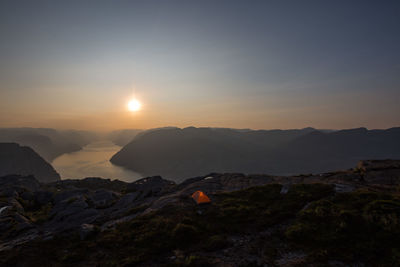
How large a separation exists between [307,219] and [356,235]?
3283 millimetres

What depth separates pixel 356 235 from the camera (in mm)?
12109

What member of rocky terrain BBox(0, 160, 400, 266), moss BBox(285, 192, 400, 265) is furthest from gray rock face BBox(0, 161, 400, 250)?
moss BBox(285, 192, 400, 265)

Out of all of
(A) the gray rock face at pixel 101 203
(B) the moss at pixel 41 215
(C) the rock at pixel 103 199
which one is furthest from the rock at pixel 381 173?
(B) the moss at pixel 41 215

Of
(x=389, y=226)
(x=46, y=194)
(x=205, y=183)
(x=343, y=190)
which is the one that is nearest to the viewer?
(x=389, y=226)

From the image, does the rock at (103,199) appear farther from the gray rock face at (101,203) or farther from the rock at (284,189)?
the rock at (284,189)

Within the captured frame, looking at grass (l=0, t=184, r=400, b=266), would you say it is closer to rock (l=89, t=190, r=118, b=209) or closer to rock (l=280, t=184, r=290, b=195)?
rock (l=280, t=184, r=290, b=195)

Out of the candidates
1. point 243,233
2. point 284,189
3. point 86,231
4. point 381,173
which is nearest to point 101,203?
point 86,231

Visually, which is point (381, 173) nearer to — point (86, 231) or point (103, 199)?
point (86, 231)

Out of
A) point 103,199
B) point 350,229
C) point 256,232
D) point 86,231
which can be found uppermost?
point 350,229

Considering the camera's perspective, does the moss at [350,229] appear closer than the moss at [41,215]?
Yes

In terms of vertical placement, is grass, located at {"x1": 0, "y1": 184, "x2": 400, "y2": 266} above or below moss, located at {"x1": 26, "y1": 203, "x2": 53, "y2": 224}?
above

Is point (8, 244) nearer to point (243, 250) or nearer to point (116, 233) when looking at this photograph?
point (116, 233)

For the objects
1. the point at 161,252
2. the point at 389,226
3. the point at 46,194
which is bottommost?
the point at 46,194

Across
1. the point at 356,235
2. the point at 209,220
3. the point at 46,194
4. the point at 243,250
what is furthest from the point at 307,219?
the point at 46,194
